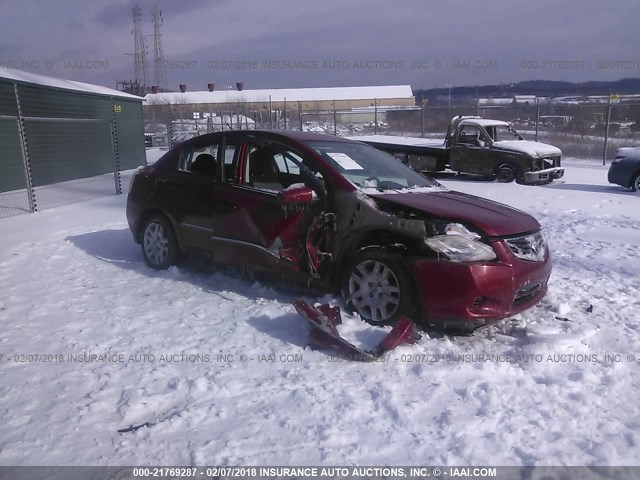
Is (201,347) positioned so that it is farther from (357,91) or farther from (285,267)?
(357,91)

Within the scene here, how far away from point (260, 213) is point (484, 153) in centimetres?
1063

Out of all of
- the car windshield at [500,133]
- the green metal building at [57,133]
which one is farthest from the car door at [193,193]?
the car windshield at [500,133]

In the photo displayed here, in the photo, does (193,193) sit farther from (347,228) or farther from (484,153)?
(484,153)

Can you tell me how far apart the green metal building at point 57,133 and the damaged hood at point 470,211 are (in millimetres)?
7671

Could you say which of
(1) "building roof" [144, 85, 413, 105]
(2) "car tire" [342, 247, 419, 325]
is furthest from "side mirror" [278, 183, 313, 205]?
Answer: (1) "building roof" [144, 85, 413, 105]

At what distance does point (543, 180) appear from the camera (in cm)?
1345

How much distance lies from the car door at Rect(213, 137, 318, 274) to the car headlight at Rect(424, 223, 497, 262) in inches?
44.7

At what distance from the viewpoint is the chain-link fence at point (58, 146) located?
1168 centimetres

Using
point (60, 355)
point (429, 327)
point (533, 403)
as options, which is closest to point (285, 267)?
point (429, 327)

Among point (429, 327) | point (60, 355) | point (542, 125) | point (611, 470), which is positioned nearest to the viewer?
point (611, 470)

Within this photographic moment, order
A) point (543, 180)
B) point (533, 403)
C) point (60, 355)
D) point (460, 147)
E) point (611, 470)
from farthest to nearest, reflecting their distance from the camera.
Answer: point (460, 147), point (543, 180), point (60, 355), point (533, 403), point (611, 470)

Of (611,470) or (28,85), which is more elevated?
(28,85)

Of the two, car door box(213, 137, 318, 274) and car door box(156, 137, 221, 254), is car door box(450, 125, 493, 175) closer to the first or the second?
car door box(156, 137, 221, 254)

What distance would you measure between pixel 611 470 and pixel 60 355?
3.59 meters
